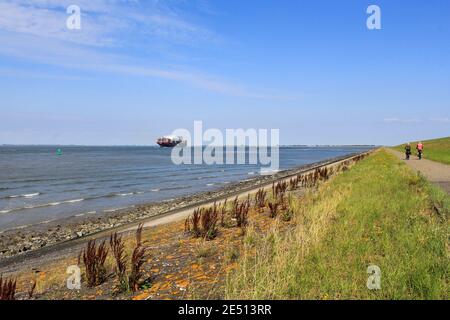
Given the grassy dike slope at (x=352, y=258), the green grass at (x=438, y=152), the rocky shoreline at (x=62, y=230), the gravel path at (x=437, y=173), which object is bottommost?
the rocky shoreline at (x=62, y=230)

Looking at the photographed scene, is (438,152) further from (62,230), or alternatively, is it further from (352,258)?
(352,258)

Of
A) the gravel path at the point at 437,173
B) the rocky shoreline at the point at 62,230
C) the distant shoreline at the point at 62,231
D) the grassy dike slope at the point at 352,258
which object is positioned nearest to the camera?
the grassy dike slope at the point at 352,258

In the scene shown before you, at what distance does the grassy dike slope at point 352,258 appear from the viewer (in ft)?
15.4

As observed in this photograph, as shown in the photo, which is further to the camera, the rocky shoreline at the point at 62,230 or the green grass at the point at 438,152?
the green grass at the point at 438,152

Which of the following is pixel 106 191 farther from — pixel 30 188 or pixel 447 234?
pixel 447 234

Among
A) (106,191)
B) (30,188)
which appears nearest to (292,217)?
(106,191)

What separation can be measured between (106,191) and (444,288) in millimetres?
27060

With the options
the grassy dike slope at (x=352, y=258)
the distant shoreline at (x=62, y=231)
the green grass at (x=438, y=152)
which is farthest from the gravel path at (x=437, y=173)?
the distant shoreline at (x=62, y=231)

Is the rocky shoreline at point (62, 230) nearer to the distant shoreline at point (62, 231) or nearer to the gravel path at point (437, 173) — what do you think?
the distant shoreline at point (62, 231)

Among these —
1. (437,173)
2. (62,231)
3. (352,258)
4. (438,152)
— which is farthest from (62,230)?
(438,152)

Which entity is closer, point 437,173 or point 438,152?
point 437,173

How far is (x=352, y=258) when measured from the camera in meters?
5.90

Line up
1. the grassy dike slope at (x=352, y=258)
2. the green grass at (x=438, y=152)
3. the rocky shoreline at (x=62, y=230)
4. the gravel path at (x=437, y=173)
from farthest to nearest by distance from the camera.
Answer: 1. the green grass at (x=438, y=152)
2. the gravel path at (x=437, y=173)
3. the rocky shoreline at (x=62, y=230)
4. the grassy dike slope at (x=352, y=258)

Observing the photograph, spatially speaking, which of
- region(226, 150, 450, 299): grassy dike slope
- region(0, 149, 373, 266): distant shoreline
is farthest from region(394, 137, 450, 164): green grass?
region(226, 150, 450, 299): grassy dike slope
